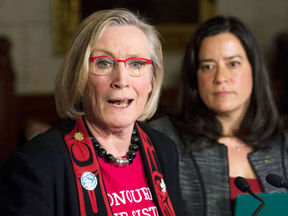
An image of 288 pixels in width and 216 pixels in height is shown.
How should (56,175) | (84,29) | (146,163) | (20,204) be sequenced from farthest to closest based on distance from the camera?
1. (146,163)
2. (84,29)
3. (56,175)
4. (20,204)

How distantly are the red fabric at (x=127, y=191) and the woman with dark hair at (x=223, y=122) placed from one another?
491 millimetres

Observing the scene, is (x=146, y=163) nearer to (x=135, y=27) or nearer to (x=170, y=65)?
(x=135, y=27)

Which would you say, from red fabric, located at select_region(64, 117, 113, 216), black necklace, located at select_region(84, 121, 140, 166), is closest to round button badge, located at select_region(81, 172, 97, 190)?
red fabric, located at select_region(64, 117, 113, 216)

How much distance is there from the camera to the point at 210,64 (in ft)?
6.59

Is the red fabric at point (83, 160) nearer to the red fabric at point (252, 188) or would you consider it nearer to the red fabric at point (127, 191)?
the red fabric at point (127, 191)

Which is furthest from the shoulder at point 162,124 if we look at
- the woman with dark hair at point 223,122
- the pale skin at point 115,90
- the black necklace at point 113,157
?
the pale skin at point 115,90

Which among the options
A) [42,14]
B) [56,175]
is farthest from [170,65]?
[56,175]

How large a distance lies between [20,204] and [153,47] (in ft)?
2.75

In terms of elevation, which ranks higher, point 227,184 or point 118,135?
point 118,135

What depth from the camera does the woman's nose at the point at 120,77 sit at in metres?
1.27

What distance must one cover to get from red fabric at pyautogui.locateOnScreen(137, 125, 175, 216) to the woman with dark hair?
0.38 meters

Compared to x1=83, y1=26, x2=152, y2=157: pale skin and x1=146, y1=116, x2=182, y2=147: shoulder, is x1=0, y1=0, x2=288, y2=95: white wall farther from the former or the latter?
x1=83, y1=26, x2=152, y2=157: pale skin

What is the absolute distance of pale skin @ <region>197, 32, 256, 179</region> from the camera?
6.38 feet

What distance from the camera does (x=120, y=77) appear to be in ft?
4.18
